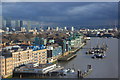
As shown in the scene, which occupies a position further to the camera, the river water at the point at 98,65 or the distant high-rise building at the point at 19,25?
the distant high-rise building at the point at 19,25

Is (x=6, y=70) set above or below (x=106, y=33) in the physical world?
below

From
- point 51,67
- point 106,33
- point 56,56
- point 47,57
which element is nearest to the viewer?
point 51,67

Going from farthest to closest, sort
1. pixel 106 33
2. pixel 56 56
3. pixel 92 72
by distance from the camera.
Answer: pixel 106 33, pixel 56 56, pixel 92 72

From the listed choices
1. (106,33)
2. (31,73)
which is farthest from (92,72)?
(106,33)

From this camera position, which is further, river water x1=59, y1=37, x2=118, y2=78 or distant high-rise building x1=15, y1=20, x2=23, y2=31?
distant high-rise building x1=15, y1=20, x2=23, y2=31

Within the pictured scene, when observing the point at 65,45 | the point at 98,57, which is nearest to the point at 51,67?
the point at 98,57

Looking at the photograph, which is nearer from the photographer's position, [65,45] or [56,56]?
[56,56]

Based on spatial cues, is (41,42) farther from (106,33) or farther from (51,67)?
(106,33)

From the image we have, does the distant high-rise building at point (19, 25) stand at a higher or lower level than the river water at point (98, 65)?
higher

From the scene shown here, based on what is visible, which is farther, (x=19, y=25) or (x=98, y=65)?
(x=19, y=25)

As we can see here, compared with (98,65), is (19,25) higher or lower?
higher

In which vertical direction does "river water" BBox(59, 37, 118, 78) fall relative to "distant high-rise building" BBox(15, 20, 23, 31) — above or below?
below
